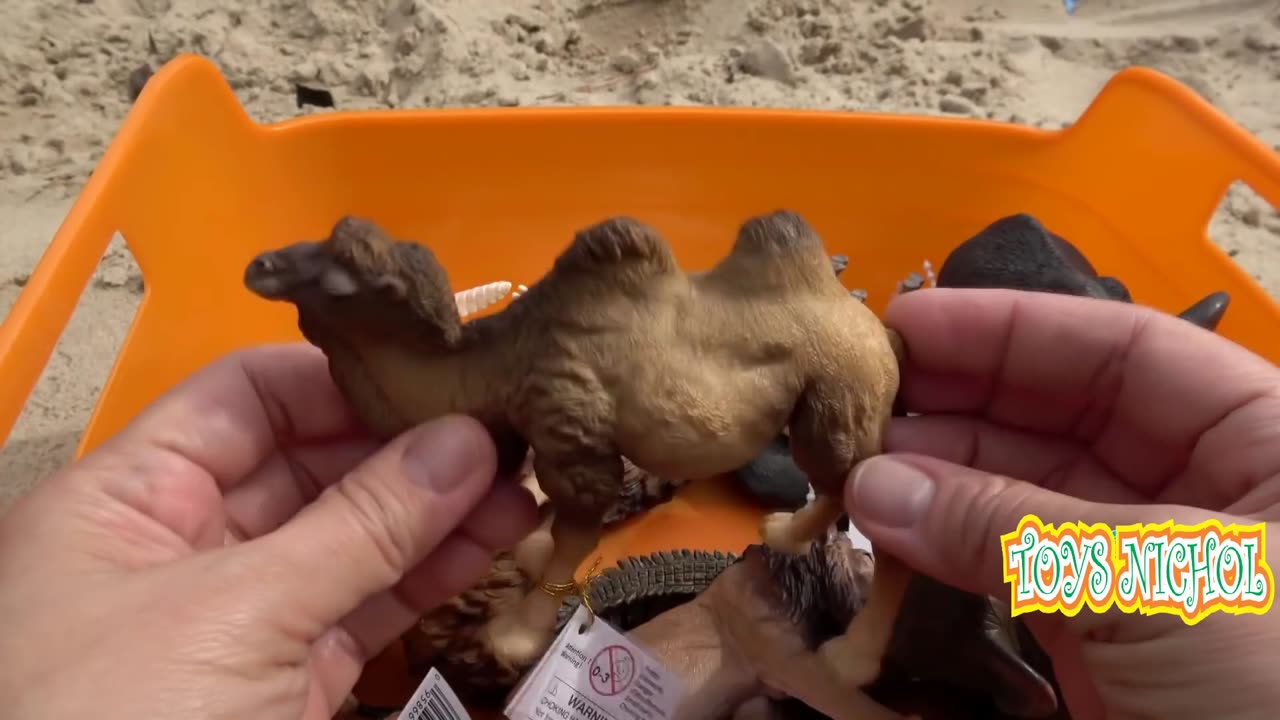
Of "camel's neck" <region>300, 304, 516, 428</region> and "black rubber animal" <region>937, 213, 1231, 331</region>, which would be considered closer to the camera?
"camel's neck" <region>300, 304, 516, 428</region>

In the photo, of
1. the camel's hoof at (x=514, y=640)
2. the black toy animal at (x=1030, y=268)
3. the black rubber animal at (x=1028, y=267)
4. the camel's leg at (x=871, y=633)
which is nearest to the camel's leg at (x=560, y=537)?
the camel's hoof at (x=514, y=640)

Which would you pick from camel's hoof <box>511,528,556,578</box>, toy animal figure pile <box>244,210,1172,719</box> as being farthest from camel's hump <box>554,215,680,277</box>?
camel's hoof <box>511,528,556,578</box>

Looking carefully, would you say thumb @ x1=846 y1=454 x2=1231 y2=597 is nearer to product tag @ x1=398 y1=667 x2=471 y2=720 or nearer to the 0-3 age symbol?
the 0-3 age symbol

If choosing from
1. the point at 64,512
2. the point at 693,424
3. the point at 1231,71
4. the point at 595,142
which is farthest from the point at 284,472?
the point at 1231,71

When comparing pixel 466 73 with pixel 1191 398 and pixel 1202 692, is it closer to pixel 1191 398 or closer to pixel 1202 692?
pixel 1191 398

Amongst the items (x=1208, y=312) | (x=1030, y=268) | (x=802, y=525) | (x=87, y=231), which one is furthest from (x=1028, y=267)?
(x=87, y=231)

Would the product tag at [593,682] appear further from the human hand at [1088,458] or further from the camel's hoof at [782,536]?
the human hand at [1088,458]

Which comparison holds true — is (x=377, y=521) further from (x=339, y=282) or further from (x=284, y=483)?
(x=284, y=483)
